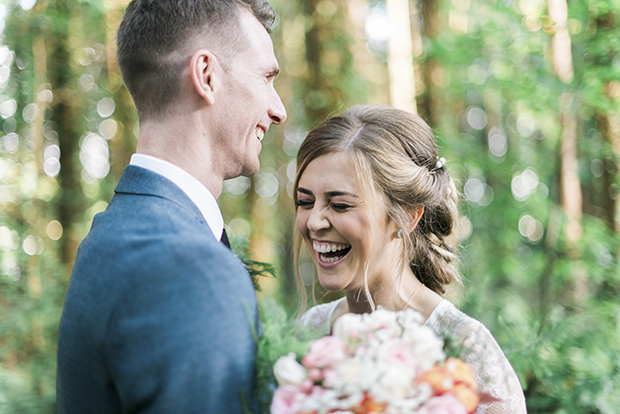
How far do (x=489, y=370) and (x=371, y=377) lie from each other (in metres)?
1.31

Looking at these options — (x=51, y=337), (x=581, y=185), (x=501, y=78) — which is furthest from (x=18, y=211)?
(x=581, y=185)

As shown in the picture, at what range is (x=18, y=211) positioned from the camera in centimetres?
654

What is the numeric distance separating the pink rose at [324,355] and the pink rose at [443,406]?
23 centimetres

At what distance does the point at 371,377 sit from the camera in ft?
3.60

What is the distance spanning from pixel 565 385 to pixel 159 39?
366 centimetres

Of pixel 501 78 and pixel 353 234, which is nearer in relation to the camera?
pixel 353 234

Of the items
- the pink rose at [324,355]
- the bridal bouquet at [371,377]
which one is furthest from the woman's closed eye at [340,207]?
the pink rose at [324,355]

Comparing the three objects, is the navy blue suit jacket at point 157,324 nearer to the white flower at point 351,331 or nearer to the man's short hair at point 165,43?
the white flower at point 351,331

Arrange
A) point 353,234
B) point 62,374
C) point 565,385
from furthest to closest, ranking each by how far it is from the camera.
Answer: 1. point 565,385
2. point 353,234
3. point 62,374

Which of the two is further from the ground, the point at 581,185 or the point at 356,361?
the point at 356,361

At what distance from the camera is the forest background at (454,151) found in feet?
13.5

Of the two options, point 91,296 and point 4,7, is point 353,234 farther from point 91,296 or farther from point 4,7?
point 4,7

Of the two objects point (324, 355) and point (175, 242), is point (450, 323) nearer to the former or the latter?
point (324, 355)

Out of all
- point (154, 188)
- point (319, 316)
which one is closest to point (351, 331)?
point (154, 188)
